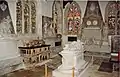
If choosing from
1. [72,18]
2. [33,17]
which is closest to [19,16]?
[33,17]

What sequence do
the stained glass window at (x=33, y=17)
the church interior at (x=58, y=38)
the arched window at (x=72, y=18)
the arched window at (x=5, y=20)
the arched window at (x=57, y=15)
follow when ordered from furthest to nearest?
the arched window at (x=72, y=18) < the arched window at (x=57, y=15) < the stained glass window at (x=33, y=17) < the arched window at (x=5, y=20) < the church interior at (x=58, y=38)

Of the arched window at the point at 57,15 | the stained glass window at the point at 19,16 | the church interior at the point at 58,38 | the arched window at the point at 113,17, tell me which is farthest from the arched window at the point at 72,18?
the stained glass window at the point at 19,16

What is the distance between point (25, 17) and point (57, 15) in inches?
149

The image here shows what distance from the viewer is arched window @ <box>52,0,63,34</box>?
1136 centimetres

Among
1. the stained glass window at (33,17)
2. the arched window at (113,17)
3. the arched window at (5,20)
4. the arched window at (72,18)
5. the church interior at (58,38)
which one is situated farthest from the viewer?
the arched window at (72,18)

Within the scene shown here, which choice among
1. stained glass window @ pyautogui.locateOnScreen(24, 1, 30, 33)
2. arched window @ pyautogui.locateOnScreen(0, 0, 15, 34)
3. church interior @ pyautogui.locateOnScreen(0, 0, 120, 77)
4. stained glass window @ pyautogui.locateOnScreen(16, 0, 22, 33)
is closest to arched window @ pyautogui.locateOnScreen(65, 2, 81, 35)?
church interior @ pyautogui.locateOnScreen(0, 0, 120, 77)

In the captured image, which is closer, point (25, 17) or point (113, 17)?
point (25, 17)

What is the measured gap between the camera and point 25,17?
837 cm

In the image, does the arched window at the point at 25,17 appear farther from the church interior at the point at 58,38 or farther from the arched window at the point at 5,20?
the arched window at the point at 5,20

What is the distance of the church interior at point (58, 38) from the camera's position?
227 inches

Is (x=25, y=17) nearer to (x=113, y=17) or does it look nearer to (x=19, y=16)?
(x=19, y=16)

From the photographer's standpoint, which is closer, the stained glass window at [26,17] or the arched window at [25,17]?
the arched window at [25,17]

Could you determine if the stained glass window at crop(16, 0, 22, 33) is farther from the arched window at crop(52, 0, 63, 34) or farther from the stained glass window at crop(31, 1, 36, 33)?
the arched window at crop(52, 0, 63, 34)

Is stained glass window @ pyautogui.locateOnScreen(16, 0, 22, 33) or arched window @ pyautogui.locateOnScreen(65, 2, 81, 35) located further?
arched window @ pyautogui.locateOnScreen(65, 2, 81, 35)
